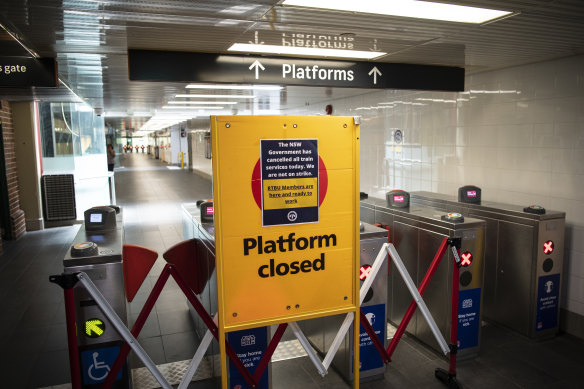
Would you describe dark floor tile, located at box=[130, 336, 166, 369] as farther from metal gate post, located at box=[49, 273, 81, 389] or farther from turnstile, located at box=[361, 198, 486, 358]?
turnstile, located at box=[361, 198, 486, 358]

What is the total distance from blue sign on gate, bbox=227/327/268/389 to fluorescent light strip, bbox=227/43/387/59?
2.37 metres

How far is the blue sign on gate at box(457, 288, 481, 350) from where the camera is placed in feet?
Result: 13.0

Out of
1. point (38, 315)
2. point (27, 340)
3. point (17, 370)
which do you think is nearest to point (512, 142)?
point (17, 370)

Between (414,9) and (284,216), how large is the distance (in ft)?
5.56

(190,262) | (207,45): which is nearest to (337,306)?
(190,262)

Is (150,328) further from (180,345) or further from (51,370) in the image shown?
(51,370)

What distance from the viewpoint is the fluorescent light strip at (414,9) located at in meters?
2.71

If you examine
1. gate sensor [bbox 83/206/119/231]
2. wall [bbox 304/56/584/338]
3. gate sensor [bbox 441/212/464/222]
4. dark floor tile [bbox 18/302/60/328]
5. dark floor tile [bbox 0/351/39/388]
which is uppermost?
wall [bbox 304/56/584/338]

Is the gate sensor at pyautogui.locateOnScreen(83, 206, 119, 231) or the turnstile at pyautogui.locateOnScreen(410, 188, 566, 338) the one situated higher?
the gate sensor at pyautogui.locateOnScreen(83, 206, 119, 231)

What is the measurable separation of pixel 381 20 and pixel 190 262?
254cm

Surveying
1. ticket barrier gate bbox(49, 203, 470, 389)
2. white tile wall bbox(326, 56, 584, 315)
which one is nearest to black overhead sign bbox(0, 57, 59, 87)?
ticket barrier gate bbox(49, 203, 470, 389)

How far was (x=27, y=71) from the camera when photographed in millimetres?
3750

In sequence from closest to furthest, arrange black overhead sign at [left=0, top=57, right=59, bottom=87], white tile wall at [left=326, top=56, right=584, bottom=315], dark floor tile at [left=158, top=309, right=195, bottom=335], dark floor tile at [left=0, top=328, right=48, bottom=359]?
1. black overhead sign at [left=0, top=57, right=59, bottom=87]
2. dark floor tile at [left=0, top=328, right=48, bottom=359]
3. white tile wall at [left=326, top=56, right=584, bottom=315]
4. dark floor tile at [left=158, top=309, right=195, bottom=335]

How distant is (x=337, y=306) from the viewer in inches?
100
